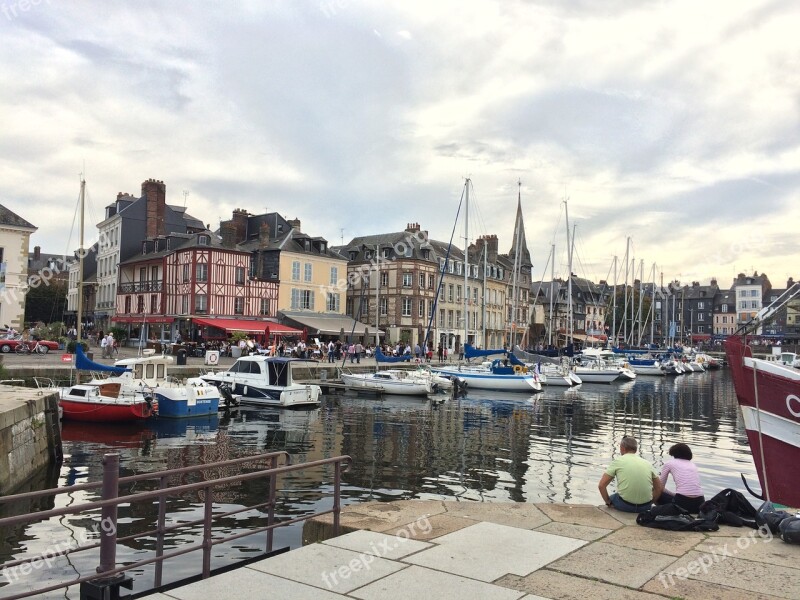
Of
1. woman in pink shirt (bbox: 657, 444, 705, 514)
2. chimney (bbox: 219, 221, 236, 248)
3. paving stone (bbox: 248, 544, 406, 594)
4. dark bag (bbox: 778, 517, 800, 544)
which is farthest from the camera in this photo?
chimney (bbox: 219, 221, 236, 248)

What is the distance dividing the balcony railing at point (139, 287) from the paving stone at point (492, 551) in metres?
43.9

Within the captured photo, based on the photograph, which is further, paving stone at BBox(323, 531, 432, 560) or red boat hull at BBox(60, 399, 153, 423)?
red boat hull at BBox(60, 399, 153, 423)

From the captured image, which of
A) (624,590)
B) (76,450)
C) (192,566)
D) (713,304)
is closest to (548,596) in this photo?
(624,590)

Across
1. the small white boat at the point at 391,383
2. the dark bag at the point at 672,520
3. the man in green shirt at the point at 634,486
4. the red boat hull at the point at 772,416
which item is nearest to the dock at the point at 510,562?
the dark bag at the point at 672,520

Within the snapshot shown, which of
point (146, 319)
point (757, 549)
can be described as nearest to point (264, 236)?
point (146, 319)

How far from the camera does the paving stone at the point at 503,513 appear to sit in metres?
7.41

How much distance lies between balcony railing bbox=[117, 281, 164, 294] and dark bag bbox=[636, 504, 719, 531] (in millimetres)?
44141

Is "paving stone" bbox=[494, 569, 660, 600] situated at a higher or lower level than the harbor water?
higher

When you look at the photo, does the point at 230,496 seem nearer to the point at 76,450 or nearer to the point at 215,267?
the point at 76,450

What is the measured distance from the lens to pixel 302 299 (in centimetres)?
5228

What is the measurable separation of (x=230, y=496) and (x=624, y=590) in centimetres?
848

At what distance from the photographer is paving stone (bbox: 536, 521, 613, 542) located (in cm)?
686

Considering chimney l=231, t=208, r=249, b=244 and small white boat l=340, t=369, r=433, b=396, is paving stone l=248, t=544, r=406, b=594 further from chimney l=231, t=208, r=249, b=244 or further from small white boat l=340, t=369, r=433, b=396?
chimney l=231, t=208, r=249, b=244

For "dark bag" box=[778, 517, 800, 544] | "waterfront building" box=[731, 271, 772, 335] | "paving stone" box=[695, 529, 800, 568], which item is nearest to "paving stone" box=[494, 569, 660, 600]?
"paving stone" box=[695, 529, 800, 568]
